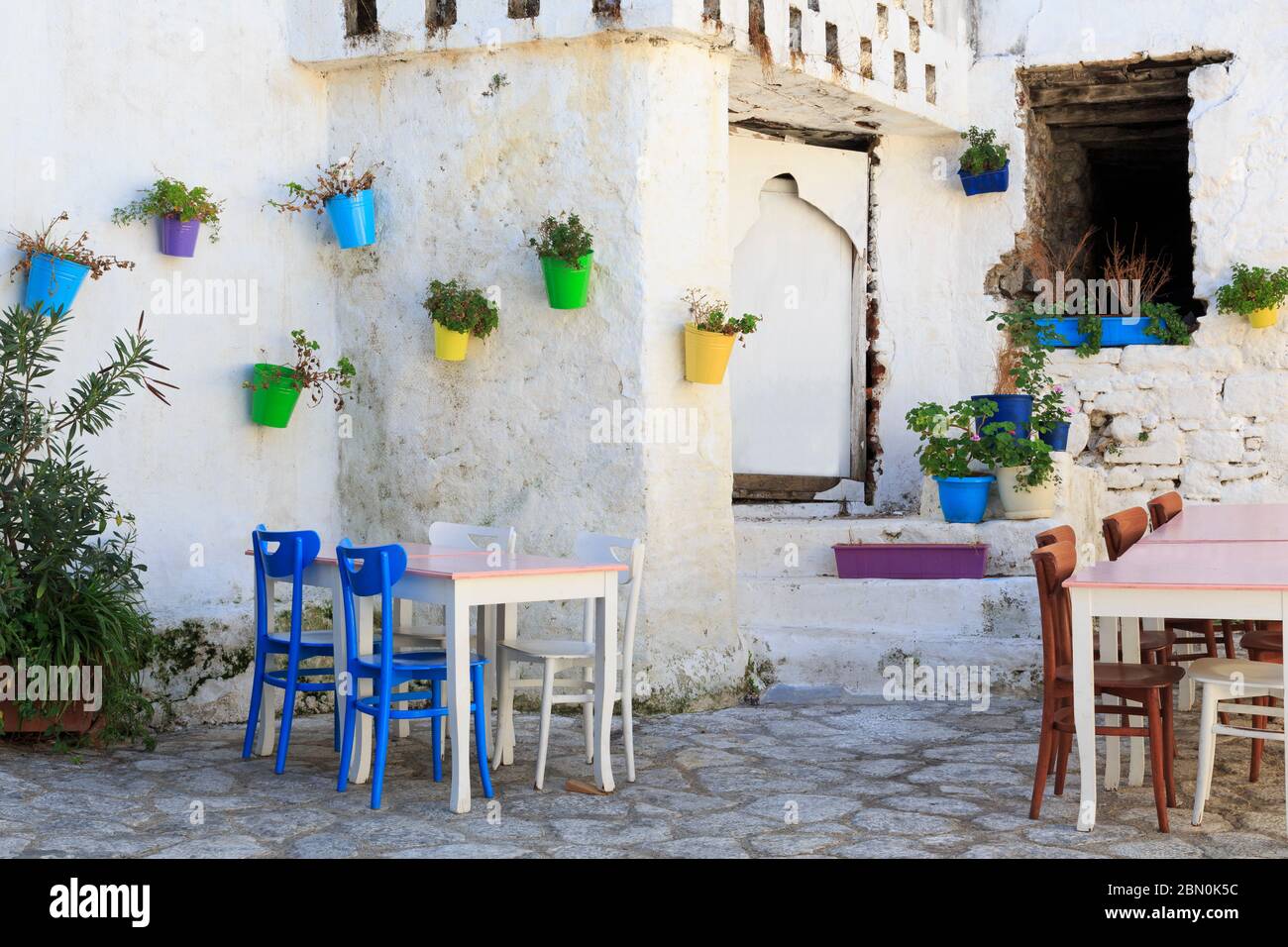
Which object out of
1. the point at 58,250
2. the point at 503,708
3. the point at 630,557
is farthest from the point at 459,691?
the point at 58,250

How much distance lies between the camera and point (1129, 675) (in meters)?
4.84

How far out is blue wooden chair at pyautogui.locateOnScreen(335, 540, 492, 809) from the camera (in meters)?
4.98

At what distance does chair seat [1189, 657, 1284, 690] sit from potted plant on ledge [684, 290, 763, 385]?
2891 mm

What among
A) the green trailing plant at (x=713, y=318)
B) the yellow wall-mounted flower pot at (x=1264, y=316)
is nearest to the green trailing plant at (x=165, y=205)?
the green trailing plant at (x=713, y=318)

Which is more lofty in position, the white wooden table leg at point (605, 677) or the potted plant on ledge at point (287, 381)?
the potted plant on ledge at point (287, 381)

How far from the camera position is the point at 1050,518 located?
8055mm

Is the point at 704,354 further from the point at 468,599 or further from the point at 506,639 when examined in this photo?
the point at 468,599

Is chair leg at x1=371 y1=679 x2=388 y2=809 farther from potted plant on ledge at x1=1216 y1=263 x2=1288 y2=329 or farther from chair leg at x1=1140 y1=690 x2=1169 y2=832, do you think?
potted plant on ledge at x1=1216 y1=263 x2=1288 y2=329

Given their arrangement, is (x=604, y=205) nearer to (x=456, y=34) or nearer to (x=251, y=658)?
(x=456, y=34)

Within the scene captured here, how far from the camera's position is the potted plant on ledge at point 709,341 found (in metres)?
6.99

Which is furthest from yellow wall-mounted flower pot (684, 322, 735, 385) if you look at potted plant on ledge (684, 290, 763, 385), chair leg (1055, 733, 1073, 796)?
chair leg (1055, 733, 1073, 796)

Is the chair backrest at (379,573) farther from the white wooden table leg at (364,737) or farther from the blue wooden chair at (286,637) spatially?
the blue wooden chair at (286,637)

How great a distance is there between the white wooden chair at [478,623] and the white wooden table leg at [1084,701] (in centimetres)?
236

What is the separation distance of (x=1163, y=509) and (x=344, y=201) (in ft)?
14.4
